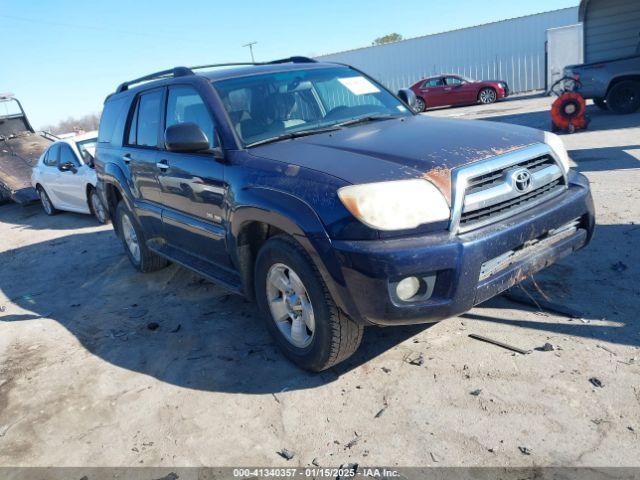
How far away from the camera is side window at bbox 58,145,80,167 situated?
8777 millimetres

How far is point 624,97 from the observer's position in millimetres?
12578

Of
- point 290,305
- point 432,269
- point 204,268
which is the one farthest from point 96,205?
point 432,269

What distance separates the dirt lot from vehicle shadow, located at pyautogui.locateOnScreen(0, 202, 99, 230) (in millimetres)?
4827

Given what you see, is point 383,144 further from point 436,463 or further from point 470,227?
point 436,463

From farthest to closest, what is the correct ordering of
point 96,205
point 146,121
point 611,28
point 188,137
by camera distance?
point 611,28 → point 96,205 → point 146,121 → point 188,137

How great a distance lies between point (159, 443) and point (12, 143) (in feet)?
43.1

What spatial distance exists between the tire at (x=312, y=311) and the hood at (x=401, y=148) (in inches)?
20.6

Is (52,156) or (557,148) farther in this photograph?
(52,156)

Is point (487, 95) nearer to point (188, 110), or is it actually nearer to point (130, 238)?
point (130, 238)

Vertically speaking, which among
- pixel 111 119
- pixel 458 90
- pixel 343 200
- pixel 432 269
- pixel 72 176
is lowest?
pixel 458 90

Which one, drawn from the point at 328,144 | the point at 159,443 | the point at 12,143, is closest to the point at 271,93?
the point at 328,144

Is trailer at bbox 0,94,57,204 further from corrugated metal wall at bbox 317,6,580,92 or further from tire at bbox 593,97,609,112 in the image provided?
corrugated metal wall at bbox 317,6,580,92

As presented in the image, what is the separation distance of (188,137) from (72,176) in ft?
20.9

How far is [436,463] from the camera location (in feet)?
7.68
